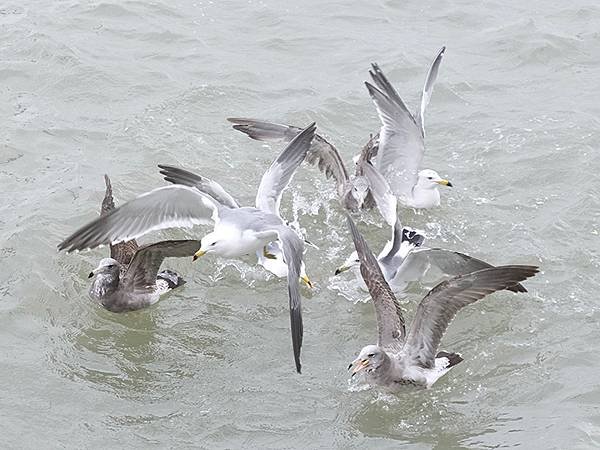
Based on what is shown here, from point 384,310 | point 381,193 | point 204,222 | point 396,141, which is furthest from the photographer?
point 396,141

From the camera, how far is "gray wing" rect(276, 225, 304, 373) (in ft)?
24.1

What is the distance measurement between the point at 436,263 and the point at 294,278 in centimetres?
151

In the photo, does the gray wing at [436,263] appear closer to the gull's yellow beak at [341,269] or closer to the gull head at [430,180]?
the gull's yellow beak at [341,269]

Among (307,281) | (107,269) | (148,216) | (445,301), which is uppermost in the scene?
(445,301)

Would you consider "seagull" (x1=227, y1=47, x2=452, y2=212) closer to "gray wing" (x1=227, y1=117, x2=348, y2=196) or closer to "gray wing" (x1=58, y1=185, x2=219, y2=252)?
"gray wing" (x1=227, y1=117, x2=348, y2=196)

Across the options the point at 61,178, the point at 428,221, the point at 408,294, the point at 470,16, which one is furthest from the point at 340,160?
the point at 470,16

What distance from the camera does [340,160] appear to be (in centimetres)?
1025

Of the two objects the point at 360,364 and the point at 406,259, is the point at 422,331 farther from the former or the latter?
the point at 406,259

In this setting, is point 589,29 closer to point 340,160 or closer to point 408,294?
point 340,160

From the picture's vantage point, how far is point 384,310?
7922 millimetres

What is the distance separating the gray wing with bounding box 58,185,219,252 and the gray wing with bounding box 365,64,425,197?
2.21 meters

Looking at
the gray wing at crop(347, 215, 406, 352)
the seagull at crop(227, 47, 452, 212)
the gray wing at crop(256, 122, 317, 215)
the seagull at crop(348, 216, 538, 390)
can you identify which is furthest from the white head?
the seagull at crop(227, 47, 452, 212)

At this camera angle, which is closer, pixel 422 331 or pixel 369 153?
pixel 422 331

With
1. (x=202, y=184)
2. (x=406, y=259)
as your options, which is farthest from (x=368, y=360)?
(x=202, y=184)
